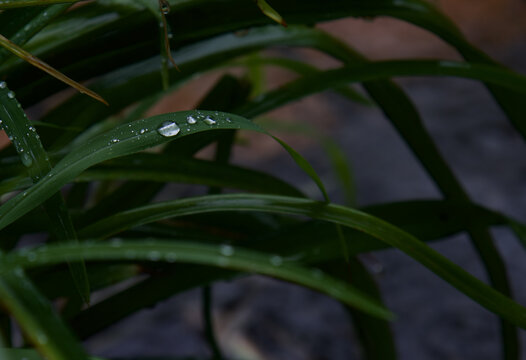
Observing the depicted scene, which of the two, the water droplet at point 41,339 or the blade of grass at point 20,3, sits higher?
the blade of grass at point 20,3

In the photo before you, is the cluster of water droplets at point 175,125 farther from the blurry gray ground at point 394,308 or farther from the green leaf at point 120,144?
the blurry gray ground at point 394,308

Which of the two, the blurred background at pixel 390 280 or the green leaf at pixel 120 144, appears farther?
the blurred background at pixel 390 280

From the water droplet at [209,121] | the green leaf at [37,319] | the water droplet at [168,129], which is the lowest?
the green leaf at [37,319]

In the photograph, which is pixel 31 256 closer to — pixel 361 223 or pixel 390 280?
pixel 361 223

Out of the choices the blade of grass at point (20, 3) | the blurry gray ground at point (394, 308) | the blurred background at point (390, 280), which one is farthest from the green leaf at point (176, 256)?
the blurry gray ground at point (394, 308)

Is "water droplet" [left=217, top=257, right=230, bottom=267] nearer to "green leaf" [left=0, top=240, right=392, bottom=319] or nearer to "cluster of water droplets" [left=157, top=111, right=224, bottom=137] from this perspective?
"green leaf" [left=0, top=240, right=392, bottom=319]

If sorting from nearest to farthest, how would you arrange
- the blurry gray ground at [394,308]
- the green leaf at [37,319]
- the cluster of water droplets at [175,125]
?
the green leaf at [37,319] < the cluster of water droplets at [175,125] < the blurry gray ground at [394,308]

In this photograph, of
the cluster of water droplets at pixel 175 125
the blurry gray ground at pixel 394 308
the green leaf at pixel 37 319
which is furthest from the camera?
the blurry gray ground at pixel 394 308

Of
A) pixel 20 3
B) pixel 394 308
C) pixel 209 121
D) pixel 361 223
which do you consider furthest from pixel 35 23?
pixel 394 308

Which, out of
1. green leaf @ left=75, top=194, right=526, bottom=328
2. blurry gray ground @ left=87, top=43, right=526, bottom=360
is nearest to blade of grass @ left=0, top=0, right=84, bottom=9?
green leaf @ left=75, top=194, right=526, bottom=328
